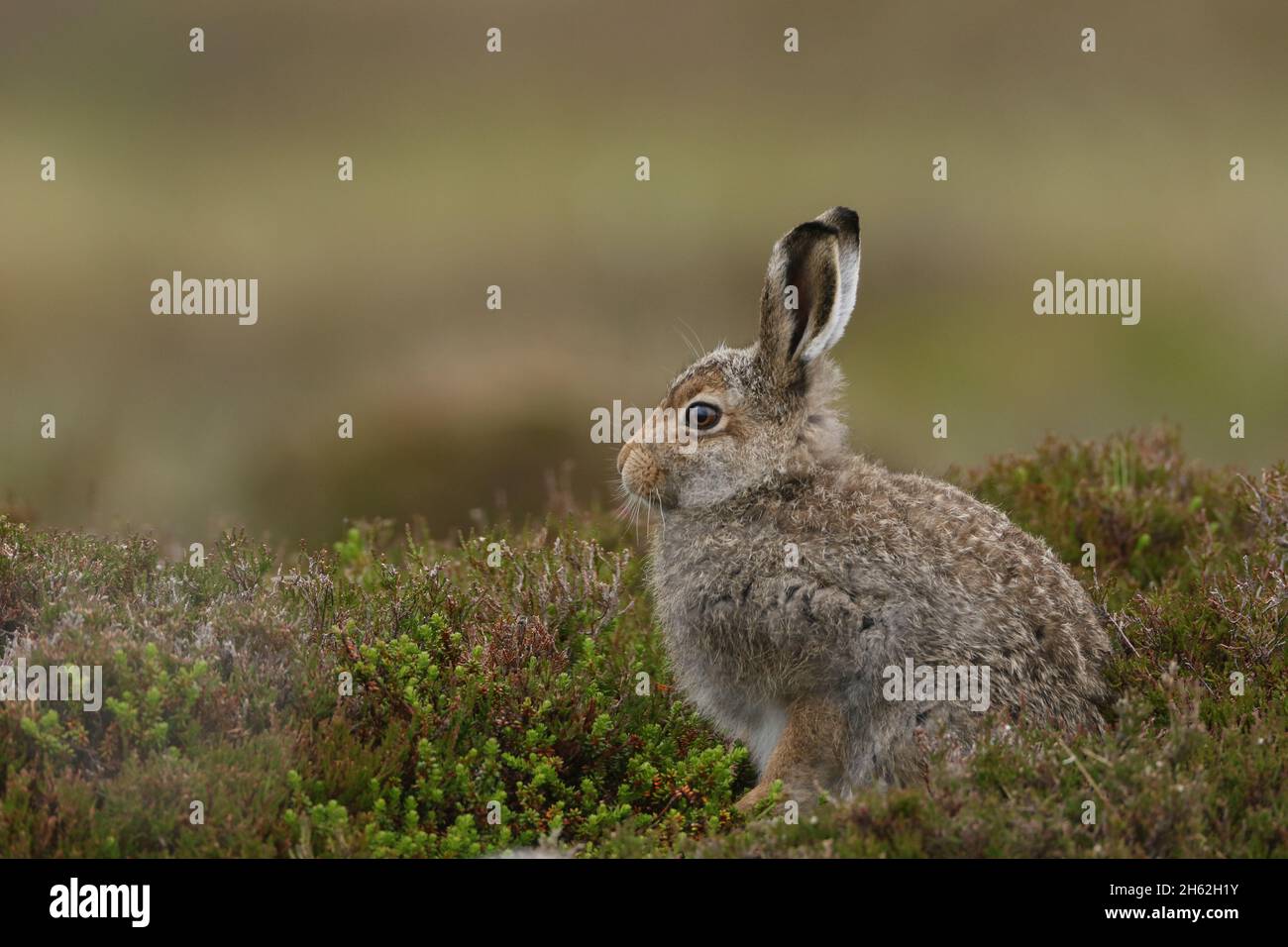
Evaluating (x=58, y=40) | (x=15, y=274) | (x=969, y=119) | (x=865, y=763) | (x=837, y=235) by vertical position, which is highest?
(x=58, y=40)

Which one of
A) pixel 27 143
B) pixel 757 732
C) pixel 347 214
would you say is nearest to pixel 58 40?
pixel 27 143

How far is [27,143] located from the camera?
1092 inches

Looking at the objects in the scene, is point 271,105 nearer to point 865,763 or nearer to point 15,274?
point 15,274

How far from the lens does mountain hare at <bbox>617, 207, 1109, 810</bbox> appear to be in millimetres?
7770

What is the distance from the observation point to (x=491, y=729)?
8094 mm

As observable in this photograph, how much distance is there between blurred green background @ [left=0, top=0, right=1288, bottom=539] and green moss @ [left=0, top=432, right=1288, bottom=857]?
551 cm

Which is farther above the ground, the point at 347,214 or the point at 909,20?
the point at 909,20

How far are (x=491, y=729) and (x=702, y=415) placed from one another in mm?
2070

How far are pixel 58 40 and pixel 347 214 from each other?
26.0ft
